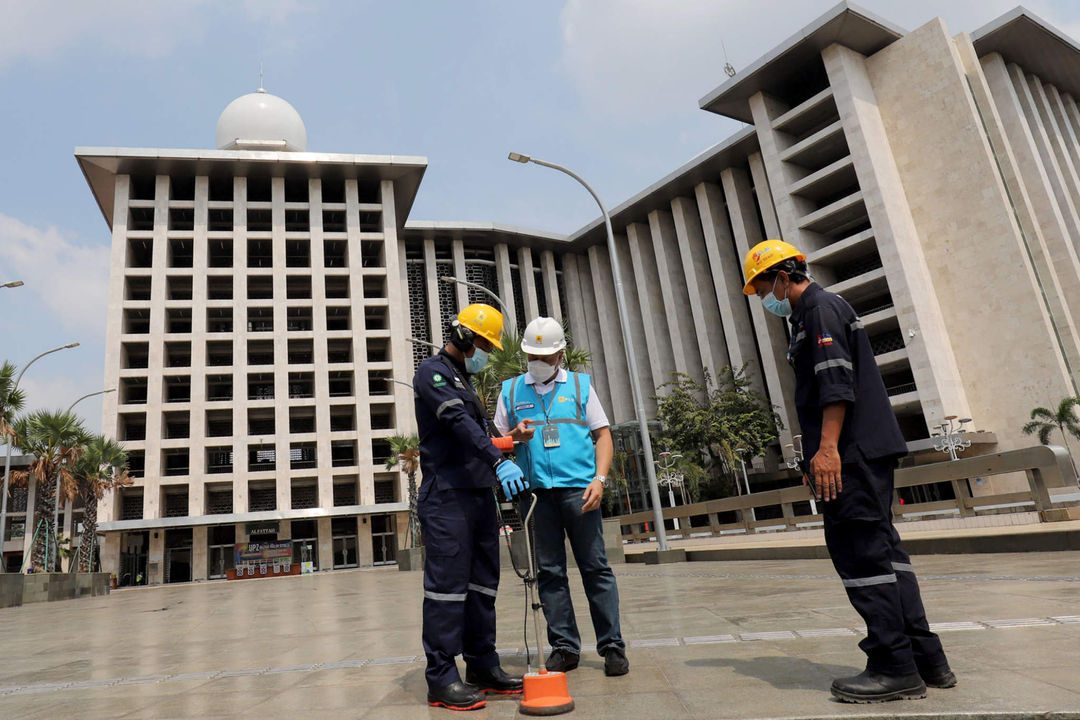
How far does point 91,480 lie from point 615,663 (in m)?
41.4

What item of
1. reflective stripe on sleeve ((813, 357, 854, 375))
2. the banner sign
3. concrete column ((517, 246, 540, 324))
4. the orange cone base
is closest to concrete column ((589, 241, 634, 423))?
concrete column ((517, 246, 540, 324))

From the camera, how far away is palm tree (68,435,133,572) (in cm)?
3412

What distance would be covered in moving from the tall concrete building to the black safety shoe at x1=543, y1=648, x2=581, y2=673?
35.8 metres

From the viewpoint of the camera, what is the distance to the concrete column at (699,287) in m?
51.1

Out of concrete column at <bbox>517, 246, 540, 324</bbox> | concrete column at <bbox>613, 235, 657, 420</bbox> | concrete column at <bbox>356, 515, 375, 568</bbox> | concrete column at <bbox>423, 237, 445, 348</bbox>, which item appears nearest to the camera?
concrete column at <bbox>356, 515, 375, 568</bbox>

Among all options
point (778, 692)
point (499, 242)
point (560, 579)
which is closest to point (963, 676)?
point (778, 692)

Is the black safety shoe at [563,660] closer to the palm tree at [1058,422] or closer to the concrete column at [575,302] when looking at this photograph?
the palm tree at [1058,422]

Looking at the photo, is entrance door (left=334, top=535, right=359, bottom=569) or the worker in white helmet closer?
the worker in white helmet

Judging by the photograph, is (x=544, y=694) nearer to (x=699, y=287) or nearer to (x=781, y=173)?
(x=781, y=173)

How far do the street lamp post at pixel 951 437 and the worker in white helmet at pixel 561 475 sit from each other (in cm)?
3111

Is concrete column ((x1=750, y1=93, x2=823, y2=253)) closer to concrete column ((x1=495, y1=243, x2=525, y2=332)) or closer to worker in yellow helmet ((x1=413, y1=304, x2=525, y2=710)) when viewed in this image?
concrete column ((x1=495, y1=243, x2=525, y2=332))

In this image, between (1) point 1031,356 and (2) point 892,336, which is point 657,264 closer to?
(2) point 892,336

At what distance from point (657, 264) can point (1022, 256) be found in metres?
26.7

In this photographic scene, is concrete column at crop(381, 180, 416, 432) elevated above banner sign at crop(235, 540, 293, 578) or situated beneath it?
elevated above
